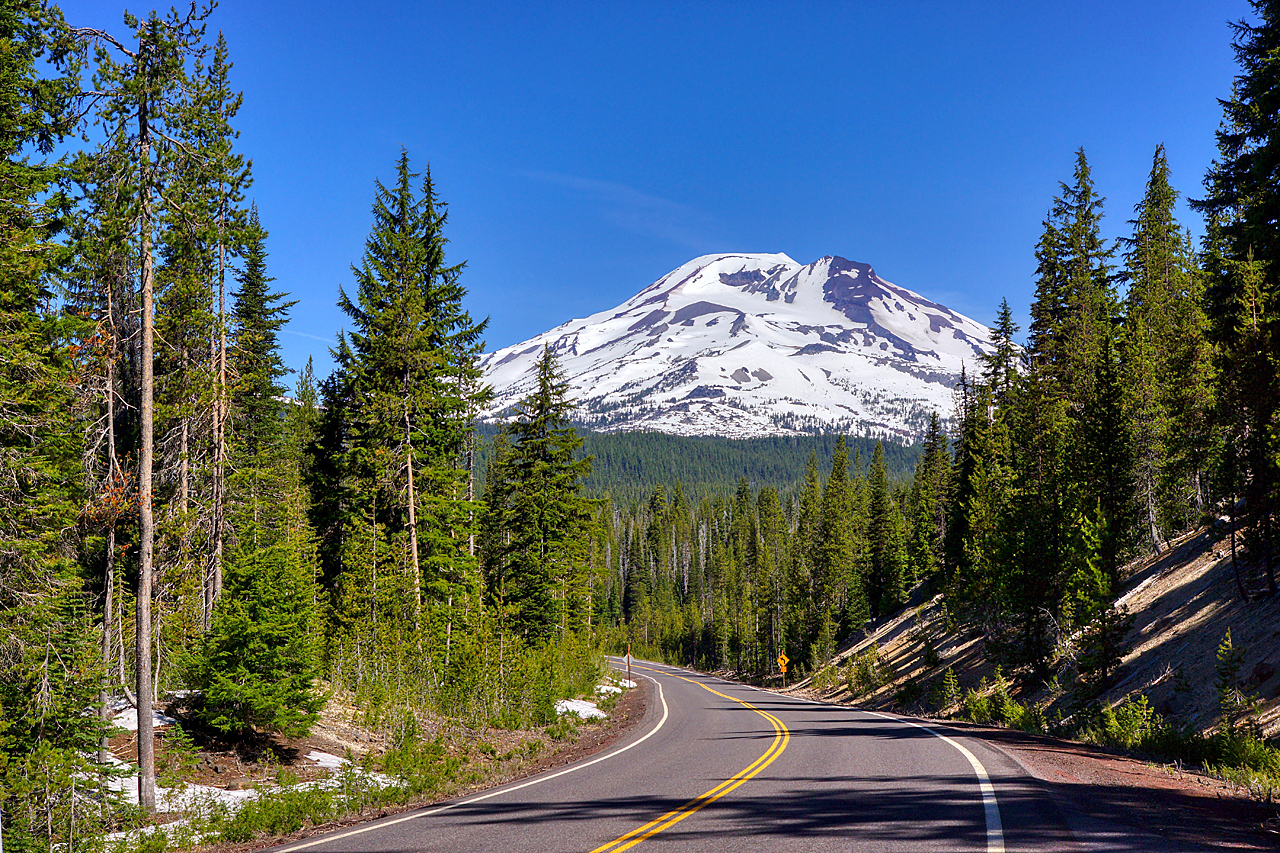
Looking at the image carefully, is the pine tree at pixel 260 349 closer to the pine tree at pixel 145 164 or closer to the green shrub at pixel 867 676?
the pine tree at pixel 145 164

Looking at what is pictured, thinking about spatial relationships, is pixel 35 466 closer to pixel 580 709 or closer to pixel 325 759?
pixel 325 759

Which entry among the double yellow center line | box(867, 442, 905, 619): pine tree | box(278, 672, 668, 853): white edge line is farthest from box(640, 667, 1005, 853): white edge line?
box(867, 442, 905, 619): pine tree

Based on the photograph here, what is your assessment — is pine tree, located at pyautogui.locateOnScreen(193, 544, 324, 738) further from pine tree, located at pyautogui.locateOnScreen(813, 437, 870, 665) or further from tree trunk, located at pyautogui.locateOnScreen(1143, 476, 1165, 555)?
pine tree, located at pyautogui.locateOnScreen(813, 437, 870, 665)

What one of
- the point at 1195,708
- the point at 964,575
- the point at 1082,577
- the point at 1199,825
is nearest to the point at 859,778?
the point at 1199,825

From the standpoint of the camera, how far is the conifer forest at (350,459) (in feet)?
38.8

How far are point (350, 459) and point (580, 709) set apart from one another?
11.2m

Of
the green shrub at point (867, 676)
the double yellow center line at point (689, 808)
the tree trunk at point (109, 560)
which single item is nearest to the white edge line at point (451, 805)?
the double yellow center line at point (689, 808)

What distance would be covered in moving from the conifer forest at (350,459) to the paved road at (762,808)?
196 inches

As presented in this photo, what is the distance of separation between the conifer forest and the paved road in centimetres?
498

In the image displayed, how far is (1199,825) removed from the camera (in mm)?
7484

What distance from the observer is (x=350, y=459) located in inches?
915

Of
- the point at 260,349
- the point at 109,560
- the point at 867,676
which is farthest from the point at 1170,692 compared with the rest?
the point at 260,349

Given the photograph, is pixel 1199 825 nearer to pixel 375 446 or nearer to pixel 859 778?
pixel 859 778

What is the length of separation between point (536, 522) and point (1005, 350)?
93.8 ft
